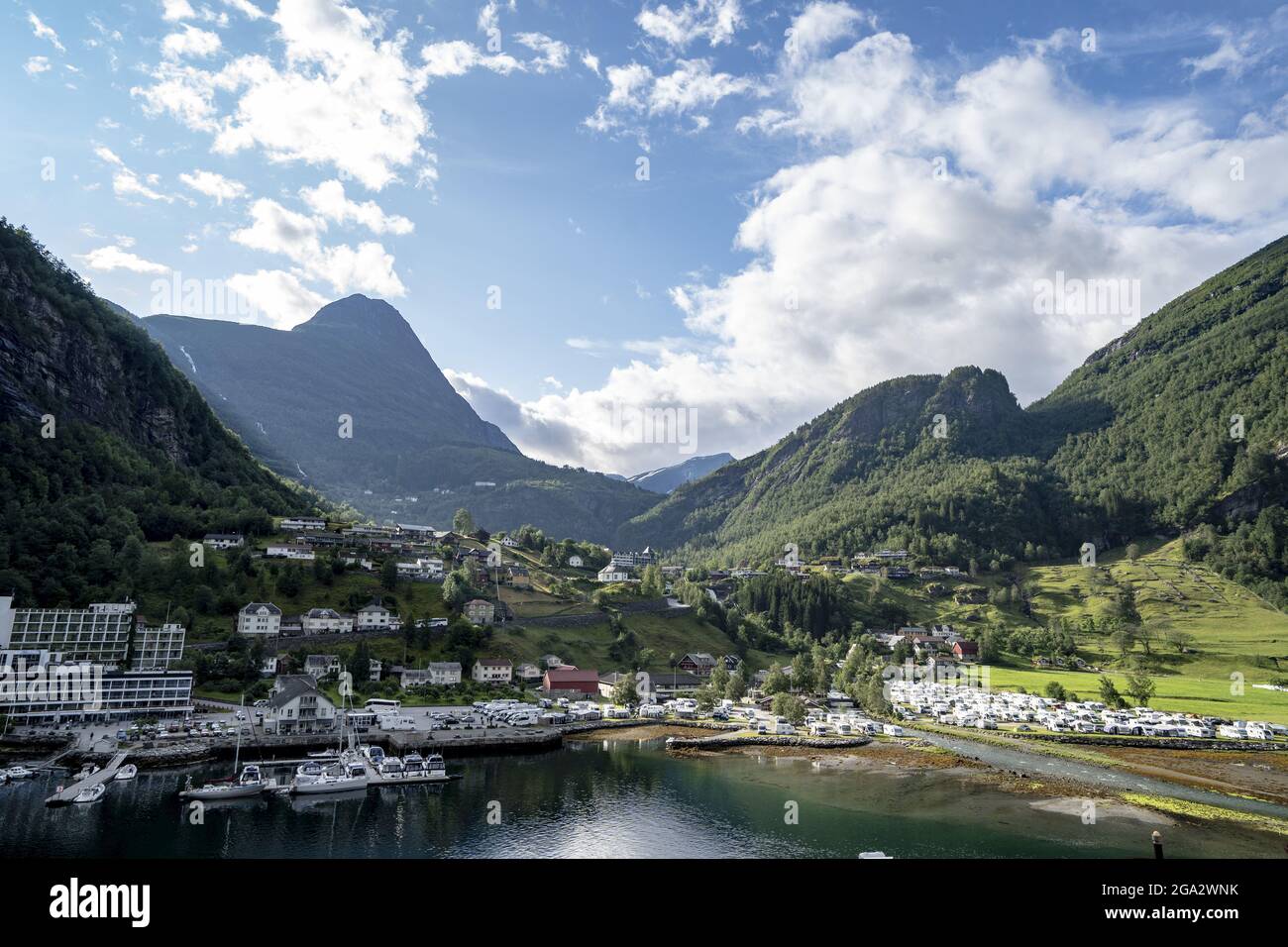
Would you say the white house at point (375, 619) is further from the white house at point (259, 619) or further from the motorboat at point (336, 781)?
the motorboat at point (336, 781)

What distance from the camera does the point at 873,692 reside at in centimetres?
8644

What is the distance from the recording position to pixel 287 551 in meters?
102

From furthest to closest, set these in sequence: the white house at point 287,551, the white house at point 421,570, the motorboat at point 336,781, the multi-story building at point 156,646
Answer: the white house at point 421,570 < the white house at point 287,551 < the multi-story building at point 156,646 < the motorboat at point 336,781

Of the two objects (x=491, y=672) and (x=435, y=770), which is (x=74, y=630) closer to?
(x=491, y=672)

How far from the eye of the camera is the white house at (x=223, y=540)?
325 feet

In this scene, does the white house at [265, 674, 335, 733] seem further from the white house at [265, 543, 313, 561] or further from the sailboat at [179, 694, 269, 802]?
the white house at [265, 543, 313, 561]

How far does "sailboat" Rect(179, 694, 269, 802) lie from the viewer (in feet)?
145

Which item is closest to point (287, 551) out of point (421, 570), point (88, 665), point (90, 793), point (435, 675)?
point (421, 570)

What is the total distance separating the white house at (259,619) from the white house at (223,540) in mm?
22159

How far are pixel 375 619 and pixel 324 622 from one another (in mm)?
6094

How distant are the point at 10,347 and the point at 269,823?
111829mm

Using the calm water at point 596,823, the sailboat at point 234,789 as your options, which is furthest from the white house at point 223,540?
the sailboat at point 234,789
